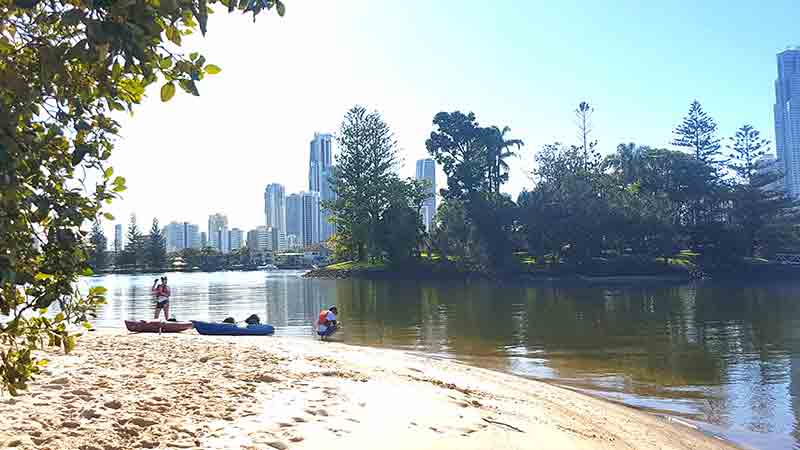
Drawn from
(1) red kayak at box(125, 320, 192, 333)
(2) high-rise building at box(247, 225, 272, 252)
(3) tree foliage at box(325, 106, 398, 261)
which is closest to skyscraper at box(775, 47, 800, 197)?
(3) tree foliage at box(325, 106, 398, 261)

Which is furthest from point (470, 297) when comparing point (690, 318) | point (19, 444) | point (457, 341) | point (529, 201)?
point (19, 444)

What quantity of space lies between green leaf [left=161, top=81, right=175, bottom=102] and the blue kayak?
16.3 metres

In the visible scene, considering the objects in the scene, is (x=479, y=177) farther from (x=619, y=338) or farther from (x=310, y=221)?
(x=310, y=221)

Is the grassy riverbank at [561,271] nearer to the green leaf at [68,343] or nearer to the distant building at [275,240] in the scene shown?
the green leaf at [68,343]

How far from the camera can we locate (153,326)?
17859 mm

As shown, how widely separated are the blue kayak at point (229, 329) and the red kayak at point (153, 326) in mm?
482

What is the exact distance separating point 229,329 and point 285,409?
459 inches

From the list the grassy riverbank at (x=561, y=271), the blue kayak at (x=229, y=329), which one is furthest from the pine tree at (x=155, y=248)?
the blue kayak at (x=229, y=329)

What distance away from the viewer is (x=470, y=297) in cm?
4538

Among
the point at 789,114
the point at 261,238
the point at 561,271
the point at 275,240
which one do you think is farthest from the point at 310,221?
the point at 561,271

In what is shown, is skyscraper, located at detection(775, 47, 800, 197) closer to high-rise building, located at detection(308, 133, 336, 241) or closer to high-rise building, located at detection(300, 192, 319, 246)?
high-rise building, located at detection(308, 133, 336, 241)

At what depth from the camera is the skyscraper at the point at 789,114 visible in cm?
10250

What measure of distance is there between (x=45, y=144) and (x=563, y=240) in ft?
222

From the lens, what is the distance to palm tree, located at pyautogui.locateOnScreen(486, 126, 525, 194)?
75.2m
